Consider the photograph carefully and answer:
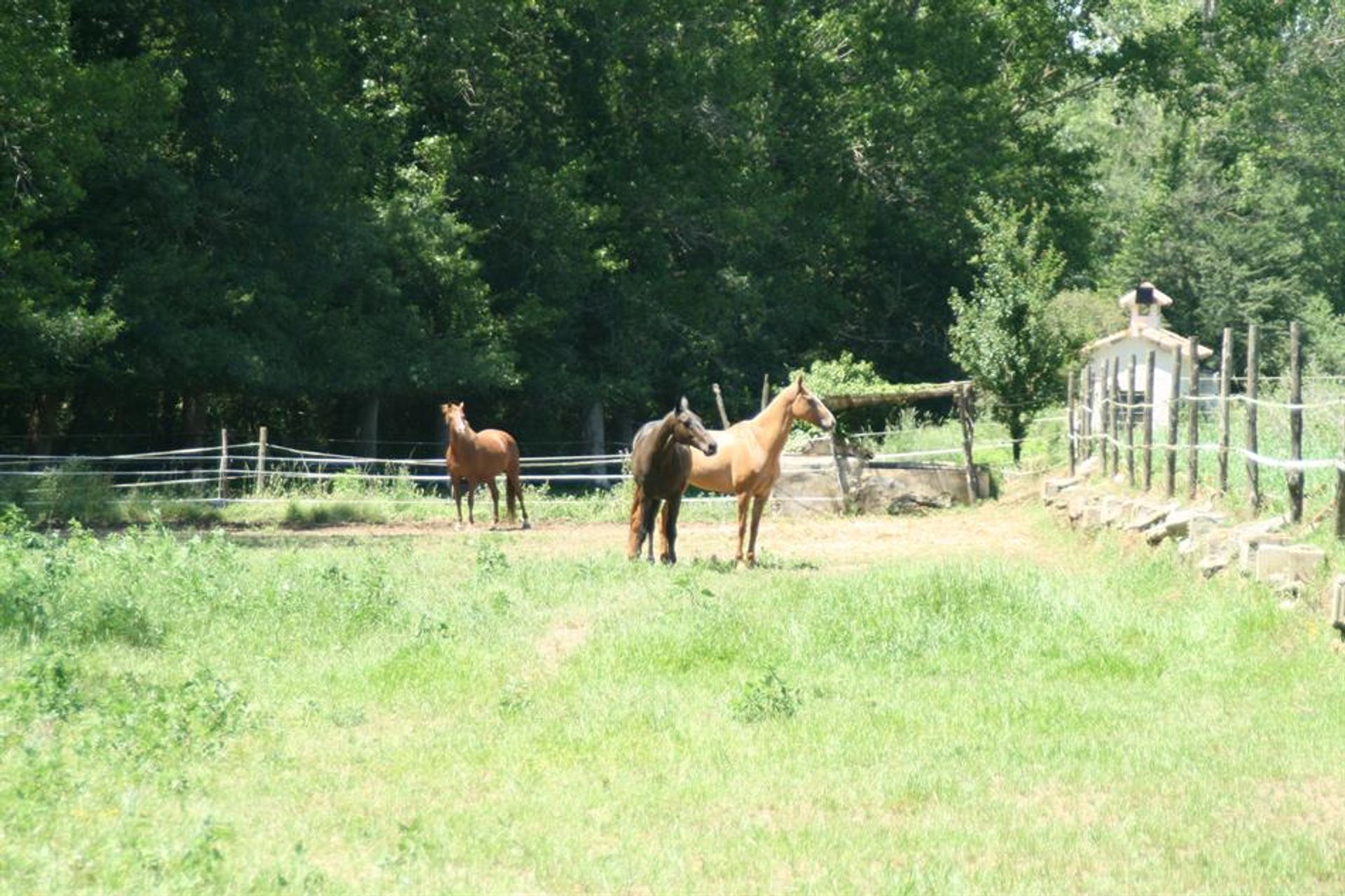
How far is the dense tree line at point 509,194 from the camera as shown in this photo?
98.6 feet

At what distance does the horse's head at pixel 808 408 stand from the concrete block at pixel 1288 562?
852 centimetres

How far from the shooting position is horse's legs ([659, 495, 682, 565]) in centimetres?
1905

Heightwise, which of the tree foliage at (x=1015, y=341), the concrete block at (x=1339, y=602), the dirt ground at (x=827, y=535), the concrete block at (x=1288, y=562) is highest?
the tree foliage at (x=1015, y=341)

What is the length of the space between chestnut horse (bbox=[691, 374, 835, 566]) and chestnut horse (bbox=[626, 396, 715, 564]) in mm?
694

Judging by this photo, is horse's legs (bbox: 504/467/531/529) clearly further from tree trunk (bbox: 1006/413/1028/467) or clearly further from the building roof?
the building roof

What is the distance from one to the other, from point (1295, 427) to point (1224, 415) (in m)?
2.07

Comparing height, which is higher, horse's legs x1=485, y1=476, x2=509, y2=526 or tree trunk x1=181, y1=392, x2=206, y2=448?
tree trunk x1=181, y1=392, x2=206, y2=448

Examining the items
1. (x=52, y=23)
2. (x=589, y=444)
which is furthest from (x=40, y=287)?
(x=589, y=444)

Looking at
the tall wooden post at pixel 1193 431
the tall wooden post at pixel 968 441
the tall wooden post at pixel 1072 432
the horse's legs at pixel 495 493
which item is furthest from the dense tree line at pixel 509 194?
the tall wooden post at pixel 1193 431

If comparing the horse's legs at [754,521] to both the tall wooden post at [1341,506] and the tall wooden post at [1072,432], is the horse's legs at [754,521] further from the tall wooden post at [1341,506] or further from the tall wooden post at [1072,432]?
the tall wooden post at [1072,432]

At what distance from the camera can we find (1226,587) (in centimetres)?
1316

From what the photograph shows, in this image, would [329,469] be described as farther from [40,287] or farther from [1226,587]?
[1226,587]

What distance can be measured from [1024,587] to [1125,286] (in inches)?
1889

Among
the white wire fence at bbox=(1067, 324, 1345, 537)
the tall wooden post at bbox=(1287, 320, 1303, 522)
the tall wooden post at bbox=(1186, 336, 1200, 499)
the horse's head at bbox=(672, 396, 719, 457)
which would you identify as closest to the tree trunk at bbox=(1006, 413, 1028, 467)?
the white wire fence at bbox=(1067, 324, 1345, 537)
